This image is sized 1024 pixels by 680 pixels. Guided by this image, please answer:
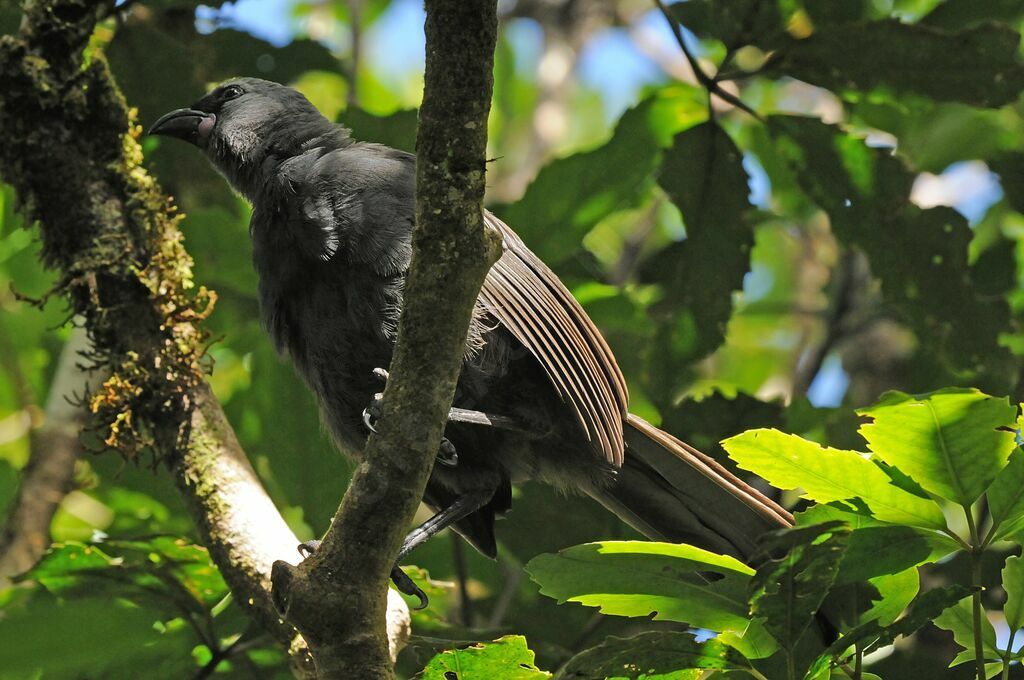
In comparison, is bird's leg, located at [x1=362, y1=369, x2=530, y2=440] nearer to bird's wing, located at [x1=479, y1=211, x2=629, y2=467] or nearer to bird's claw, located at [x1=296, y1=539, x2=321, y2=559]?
bird's wing, located at [x1=479, y1=211, x2=629, y2=467]

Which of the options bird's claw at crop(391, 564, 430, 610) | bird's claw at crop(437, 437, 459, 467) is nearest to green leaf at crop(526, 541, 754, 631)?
bird's claw at crop(437, 437, 459, 467)

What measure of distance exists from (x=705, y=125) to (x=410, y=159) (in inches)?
42.4

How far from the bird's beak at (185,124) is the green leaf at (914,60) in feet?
6.30

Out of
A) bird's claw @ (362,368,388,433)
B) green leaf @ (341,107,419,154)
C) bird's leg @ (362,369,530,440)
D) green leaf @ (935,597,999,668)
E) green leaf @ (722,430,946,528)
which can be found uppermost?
green leaf @ (341,107,419,154)

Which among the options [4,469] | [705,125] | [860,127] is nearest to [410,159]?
[705,125]

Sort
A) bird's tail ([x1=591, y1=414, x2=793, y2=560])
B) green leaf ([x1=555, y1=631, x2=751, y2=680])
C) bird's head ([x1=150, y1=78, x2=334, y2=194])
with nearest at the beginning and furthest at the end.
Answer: green leaf ([x1=555, y1=631, x2=751, y2=680]) → bird's tail ([x1=591, y1=414, x2=793, y2=560]) → bird's head ([x1=150, y1=78, x2=334, y2=194])

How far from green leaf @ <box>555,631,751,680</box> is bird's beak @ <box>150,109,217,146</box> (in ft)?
8.20

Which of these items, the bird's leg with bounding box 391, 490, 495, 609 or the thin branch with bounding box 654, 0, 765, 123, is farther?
the thin branch with bounding box 654, 0, 765, 123

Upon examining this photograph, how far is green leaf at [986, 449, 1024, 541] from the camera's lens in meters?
2.05

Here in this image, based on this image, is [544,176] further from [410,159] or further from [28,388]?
[28,388]

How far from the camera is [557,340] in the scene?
3209 millimetres

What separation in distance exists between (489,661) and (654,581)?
0.41m

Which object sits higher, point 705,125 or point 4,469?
point 705,125

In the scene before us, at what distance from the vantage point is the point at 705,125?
151 inches
